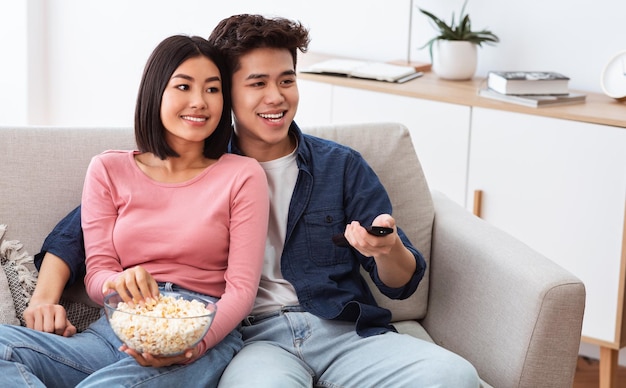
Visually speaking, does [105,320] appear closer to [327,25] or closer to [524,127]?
[524,127]

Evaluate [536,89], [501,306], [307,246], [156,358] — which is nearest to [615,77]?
[536,89]

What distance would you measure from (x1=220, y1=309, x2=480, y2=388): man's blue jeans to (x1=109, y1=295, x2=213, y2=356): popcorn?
0.48 feet

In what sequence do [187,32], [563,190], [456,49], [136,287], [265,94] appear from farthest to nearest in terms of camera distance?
[187,32], [456,49], [563,190], [265,94], [136,287]

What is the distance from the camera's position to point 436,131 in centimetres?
296

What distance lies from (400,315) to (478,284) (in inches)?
9.3

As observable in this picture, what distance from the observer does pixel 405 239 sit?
2020mm

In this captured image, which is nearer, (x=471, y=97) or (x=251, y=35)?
(x=251, y=35)

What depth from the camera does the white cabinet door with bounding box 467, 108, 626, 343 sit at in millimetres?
2680

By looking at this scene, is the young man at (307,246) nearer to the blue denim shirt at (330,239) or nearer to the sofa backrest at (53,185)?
the blue denim shirt at (330,239)

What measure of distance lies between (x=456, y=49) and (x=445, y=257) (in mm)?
1134

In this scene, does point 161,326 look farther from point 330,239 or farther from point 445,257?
point 445,257

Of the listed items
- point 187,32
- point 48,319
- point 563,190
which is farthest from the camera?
point 187,32

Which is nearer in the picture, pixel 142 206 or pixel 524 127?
pixel 142 206

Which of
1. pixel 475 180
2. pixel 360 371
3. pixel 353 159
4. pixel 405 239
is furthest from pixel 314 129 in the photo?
pixel 475 180
